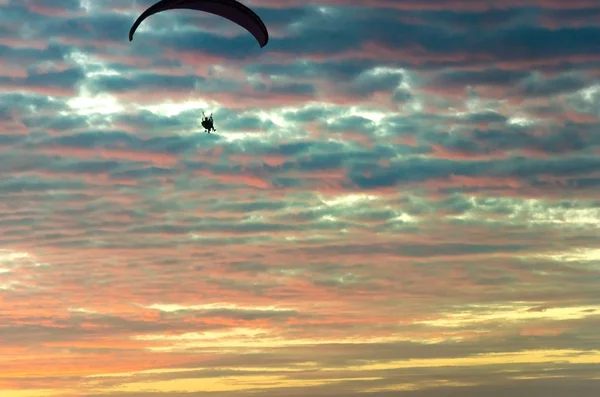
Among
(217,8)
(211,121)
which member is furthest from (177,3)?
(211,121)

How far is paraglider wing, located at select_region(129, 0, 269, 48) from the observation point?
90.9 metres

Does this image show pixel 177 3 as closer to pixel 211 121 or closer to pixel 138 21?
pixel 138 21

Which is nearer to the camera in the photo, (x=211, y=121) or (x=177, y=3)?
(x=177, y=3)

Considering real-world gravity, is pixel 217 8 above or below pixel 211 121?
above

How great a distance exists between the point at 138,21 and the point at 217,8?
19.5 ft

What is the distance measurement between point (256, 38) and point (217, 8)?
4.65 m

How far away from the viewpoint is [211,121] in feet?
319

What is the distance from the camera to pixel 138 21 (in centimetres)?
9312

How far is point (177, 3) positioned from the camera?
297ft

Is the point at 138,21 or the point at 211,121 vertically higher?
the point at 138,21

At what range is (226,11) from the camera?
9338cm

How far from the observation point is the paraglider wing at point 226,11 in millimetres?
90906

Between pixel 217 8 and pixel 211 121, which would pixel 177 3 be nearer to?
pixel 217 8

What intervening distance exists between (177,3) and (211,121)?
423 inches
